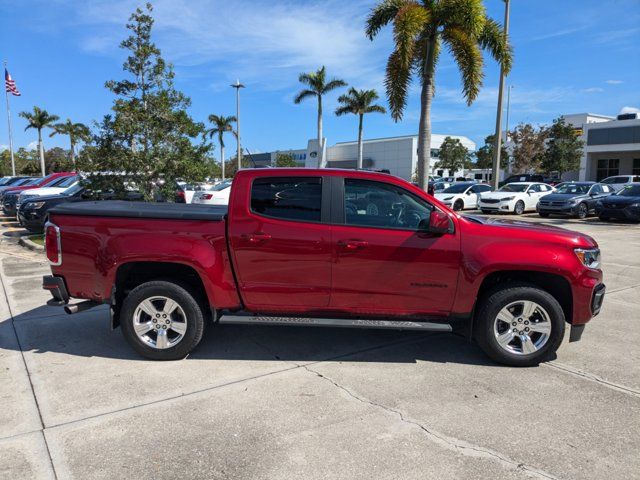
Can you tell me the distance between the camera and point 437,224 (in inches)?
172

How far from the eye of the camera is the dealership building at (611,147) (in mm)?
48156

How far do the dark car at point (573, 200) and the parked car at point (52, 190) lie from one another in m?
18.4

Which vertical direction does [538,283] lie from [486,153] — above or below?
below

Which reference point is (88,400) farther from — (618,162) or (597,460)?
(618,162)

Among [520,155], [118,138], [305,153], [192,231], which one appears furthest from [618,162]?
[192,231]

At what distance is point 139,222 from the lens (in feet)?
15.0

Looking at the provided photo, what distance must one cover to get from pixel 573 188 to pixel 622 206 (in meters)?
3.52

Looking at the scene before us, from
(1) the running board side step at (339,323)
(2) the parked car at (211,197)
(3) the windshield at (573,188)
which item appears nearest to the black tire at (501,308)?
(1) the running board side step at (339,323)

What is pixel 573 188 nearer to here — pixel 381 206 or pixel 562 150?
pixel 381 206

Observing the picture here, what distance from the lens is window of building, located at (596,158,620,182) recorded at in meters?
52.8

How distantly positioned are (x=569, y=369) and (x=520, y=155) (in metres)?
54.1

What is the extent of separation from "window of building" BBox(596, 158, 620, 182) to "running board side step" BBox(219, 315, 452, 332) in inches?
2252

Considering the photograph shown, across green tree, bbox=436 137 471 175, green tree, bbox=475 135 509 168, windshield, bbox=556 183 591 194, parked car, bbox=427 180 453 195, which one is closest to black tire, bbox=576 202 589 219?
windshield, bbox=556 183 591 194

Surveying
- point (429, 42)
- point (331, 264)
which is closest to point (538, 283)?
point (331, 264)
